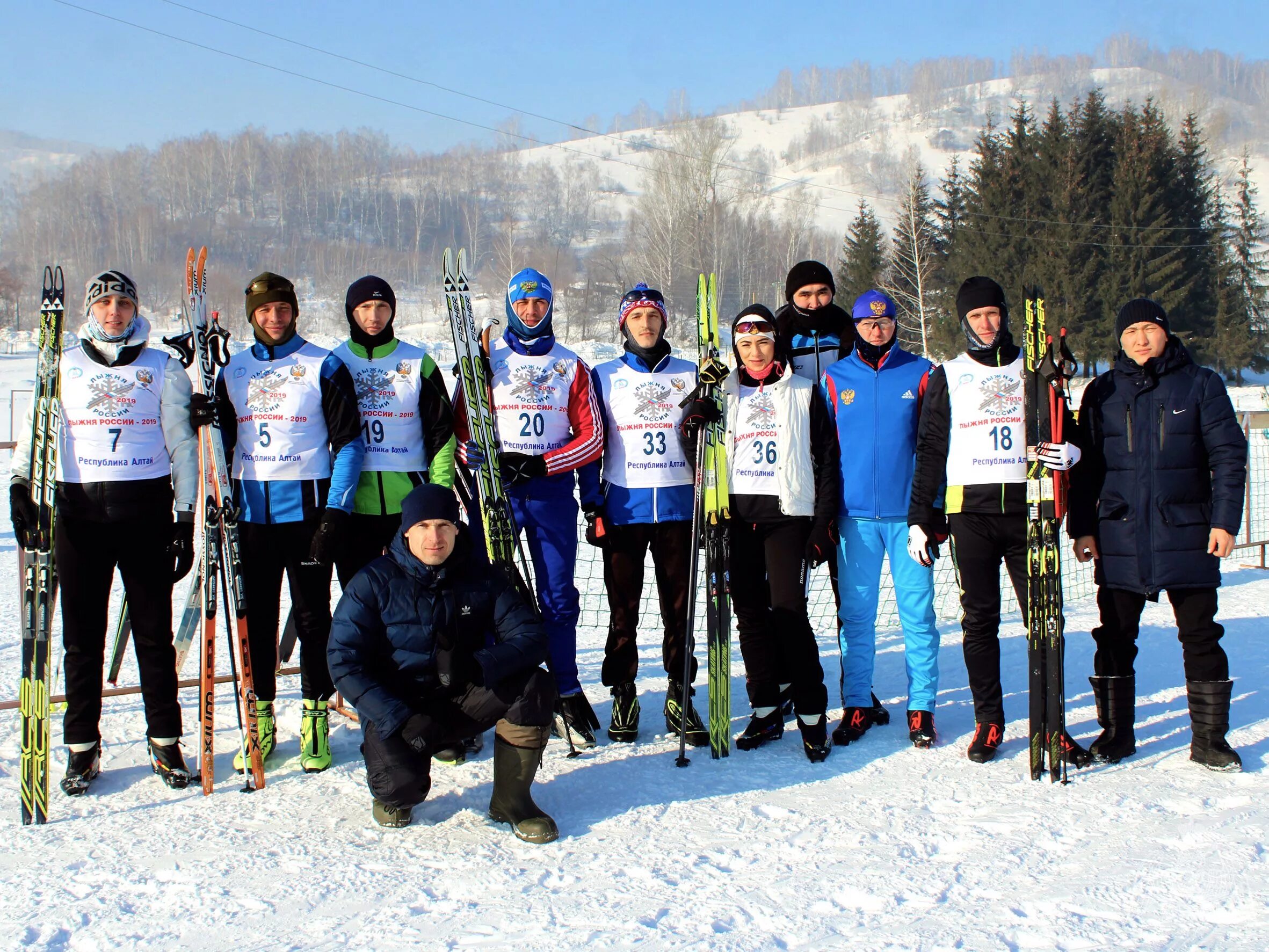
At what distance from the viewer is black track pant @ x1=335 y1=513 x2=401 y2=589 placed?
3.78 m

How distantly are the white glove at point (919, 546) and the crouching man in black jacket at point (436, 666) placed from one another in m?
1.56

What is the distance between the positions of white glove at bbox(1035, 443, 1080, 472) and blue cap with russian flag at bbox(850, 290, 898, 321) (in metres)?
0.85

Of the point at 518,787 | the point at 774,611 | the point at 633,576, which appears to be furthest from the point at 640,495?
the point at 518,787

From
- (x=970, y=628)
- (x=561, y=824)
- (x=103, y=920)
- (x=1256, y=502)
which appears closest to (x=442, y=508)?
(x=561, y=824)

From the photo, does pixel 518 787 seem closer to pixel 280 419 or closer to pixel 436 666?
pixel 436 666

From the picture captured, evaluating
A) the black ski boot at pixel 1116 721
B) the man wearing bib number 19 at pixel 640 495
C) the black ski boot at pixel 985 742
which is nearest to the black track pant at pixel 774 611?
the man wearing bib number 19 at pixel 640 495

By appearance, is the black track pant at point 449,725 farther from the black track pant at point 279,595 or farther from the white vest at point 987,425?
the white vest at point 987,425

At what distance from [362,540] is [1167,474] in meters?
3.18

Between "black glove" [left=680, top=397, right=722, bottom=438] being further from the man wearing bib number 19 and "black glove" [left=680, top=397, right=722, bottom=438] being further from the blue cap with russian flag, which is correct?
the blue cap with russian flag

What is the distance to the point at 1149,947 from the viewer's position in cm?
236

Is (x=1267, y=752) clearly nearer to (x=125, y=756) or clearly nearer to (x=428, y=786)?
(x=428, y=786)

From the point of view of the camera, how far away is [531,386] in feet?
13.1

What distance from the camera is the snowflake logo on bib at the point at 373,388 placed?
382 cm

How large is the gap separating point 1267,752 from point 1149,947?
189cm
